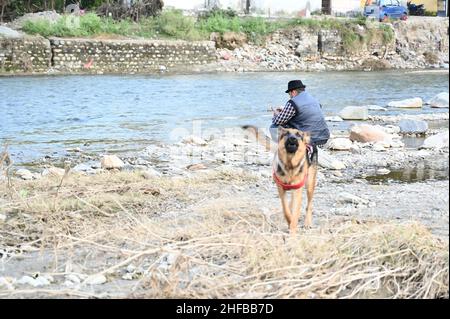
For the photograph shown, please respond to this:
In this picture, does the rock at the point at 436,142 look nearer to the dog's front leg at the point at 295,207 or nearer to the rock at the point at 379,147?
the rock at the point at 379,147

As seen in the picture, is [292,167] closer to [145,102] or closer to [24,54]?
[145,102]

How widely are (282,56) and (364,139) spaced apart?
87.1ft

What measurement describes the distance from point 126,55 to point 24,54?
4.81m

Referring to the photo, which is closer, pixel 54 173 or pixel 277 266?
pixel 277 266

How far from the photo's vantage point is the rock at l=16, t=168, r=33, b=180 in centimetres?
1045

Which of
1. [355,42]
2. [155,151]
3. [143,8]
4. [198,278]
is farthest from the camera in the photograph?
[355,42]

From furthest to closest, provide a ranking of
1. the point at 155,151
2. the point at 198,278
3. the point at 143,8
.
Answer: the point at 143,8
the point at 155,151
the point at 198,278

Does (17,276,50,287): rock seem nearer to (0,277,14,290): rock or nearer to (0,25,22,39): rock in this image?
(0,277,14,290): rock

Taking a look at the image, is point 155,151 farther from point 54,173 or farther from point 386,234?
point 386,234

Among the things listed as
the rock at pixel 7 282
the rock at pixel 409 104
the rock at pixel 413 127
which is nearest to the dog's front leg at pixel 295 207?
the rock at pixel 7 282

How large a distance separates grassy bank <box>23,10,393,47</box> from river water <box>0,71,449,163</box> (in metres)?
4.24
